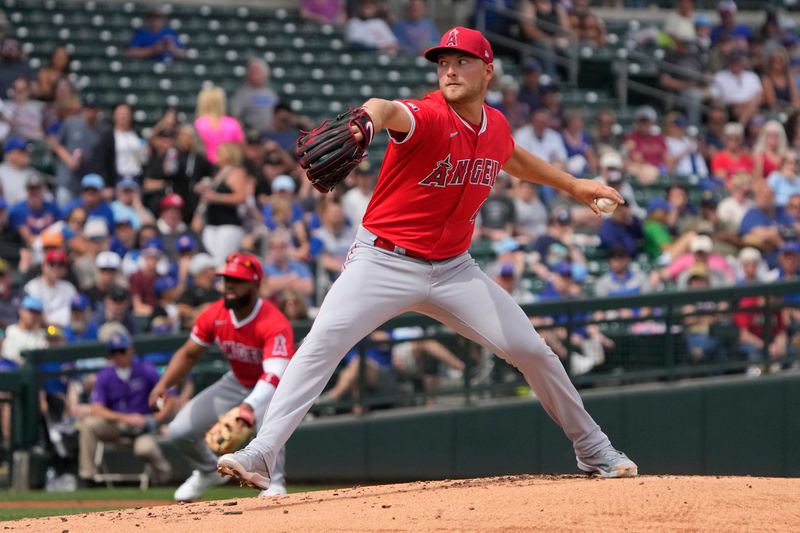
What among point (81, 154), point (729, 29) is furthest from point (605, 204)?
point (729, 29)

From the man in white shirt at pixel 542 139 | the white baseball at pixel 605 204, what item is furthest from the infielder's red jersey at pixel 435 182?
the man in white shirt at pixel 542 139

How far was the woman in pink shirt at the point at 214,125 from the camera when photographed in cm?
1323

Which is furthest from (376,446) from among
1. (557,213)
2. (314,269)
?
(557,213)

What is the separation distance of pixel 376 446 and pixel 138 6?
25.5 feet

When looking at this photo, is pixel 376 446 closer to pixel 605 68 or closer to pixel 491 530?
pixel 491 530

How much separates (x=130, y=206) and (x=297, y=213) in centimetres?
149

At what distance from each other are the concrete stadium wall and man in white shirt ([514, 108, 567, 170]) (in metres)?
3.85

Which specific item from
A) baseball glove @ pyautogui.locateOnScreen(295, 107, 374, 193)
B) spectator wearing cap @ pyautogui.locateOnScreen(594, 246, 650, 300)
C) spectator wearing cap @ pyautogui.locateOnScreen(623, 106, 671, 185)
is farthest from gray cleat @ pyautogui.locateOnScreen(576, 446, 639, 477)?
spectator wearing cap @ pyautogui.locateOnScreen(623, 106, 671, 185)

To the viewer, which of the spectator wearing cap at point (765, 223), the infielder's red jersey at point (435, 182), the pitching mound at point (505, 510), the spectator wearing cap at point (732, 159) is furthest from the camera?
the spectator wearing cap at point (732, 159)

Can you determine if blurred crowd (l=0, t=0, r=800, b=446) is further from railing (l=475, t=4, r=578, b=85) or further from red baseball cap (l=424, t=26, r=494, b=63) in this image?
red baseball cap (l=424, t=26, r=494, b=63)

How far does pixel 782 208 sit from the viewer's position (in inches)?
543

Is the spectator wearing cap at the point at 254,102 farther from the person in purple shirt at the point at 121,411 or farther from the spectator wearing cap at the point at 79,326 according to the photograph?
the person in purple shirt at the point at 121,411

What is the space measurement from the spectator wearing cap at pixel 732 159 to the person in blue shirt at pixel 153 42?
19.9ft

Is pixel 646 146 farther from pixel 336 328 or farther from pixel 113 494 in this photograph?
pixel 336 328
